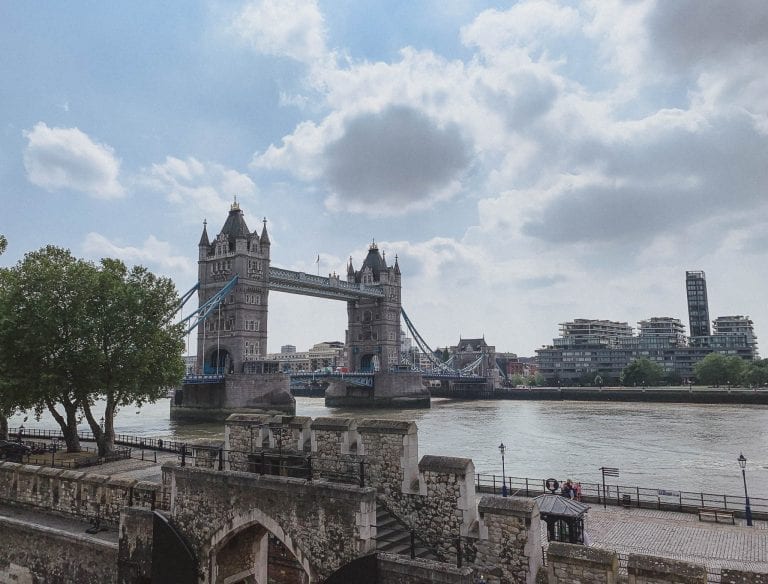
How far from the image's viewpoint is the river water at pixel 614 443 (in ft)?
97.3

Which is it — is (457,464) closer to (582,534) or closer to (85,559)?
(582,534)

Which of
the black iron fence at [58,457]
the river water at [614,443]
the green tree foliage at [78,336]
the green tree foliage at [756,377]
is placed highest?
the green tree foliage at [78,336]

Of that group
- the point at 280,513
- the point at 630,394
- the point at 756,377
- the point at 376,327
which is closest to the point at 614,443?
the point at 280,513

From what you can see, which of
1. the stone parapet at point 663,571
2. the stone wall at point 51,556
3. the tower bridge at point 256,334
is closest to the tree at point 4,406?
the stone wall at point 51,556

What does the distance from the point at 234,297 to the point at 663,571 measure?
77.8m

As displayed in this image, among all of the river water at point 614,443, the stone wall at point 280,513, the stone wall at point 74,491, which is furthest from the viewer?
the river water at point 614,443

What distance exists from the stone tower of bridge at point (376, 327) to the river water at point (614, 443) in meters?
45.9

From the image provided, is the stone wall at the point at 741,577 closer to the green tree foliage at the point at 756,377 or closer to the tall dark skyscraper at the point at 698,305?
the green tree foliage at the point at 756,377

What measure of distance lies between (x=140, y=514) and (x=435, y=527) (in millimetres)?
6754

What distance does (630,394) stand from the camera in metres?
102

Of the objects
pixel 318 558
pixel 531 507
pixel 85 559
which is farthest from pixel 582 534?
pixel 85 559

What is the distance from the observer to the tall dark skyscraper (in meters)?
190

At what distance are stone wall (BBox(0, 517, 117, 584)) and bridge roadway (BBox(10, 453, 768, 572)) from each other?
572 millimetres

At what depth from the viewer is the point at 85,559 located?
13289mm
